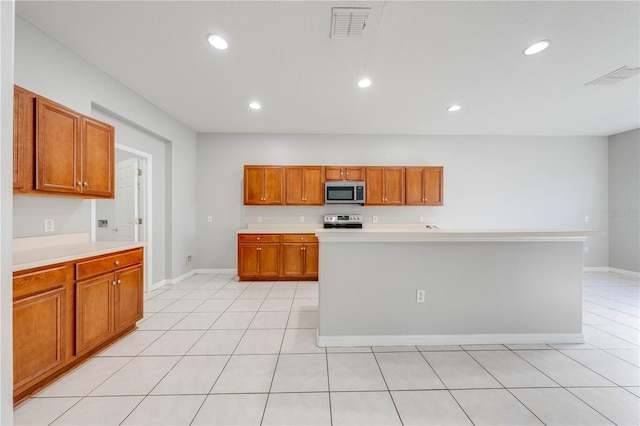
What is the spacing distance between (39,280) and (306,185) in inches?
144

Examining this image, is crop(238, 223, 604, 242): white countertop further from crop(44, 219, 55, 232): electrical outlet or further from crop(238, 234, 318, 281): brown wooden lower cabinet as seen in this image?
Result: crop(44, 219, 55, 232): electrical outlet

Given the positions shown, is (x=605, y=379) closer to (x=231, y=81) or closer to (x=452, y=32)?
(x=452, y=32)

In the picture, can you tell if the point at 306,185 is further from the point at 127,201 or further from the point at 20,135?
the point at 20,135

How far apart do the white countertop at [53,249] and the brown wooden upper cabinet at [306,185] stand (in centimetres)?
269

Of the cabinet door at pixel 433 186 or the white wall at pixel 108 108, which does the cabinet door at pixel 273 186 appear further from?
the cabinet door at pixel 433 186

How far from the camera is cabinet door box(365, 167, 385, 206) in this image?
15.7 ft

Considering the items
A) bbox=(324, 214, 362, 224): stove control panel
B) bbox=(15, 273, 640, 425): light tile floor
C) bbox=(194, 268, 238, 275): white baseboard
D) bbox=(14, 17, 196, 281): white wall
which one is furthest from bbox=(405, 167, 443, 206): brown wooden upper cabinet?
bbox=(14, 17, 196, 281): white wall

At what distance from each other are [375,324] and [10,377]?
2.22 m

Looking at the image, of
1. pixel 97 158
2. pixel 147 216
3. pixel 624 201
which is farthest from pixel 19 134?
pixel 624 201

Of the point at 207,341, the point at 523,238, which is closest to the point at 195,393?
the point at 207,341

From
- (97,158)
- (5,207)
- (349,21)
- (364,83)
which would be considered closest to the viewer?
(5,207)

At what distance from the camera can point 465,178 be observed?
199 inches

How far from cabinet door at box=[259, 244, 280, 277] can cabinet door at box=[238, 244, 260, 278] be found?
9 centimetres

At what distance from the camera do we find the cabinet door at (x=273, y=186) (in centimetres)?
473
